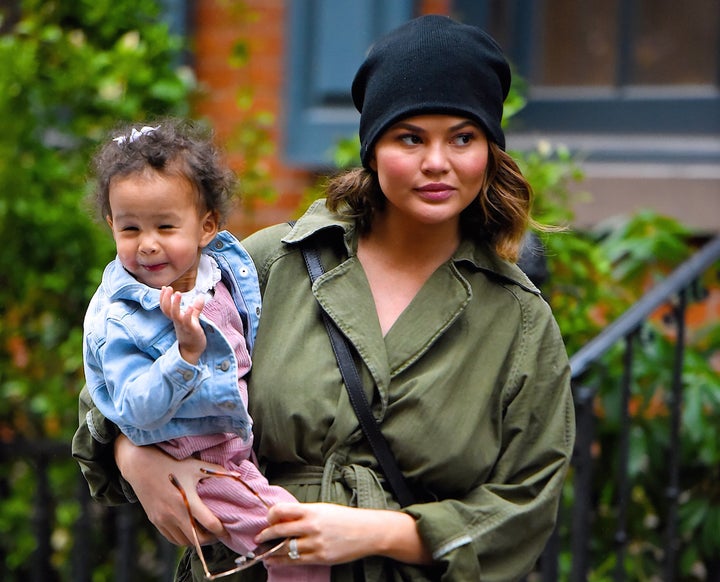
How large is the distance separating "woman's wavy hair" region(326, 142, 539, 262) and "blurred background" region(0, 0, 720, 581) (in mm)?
1365

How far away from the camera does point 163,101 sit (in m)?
5.09

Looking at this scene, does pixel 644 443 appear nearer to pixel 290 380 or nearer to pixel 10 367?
pixel 290 380

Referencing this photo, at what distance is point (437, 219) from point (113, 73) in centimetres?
285

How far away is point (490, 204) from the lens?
8.48 ft

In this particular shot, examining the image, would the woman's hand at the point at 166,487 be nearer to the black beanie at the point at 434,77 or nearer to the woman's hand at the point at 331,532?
the woman's hand at the point at 331,532

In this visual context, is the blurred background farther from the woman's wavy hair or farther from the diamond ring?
the diamond ring

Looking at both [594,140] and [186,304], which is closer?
[186,304]

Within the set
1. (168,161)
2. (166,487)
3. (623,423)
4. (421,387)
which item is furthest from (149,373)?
(623,423)

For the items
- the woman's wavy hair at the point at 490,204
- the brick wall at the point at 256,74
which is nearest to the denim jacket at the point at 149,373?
the woman's wavy hair at the point at 490,204

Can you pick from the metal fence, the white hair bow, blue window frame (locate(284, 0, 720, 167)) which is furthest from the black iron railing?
the white hair bow

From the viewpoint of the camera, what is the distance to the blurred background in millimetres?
4418

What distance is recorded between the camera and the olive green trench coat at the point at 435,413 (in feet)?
7.95

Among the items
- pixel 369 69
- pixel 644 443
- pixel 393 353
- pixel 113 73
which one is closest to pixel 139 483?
pixel 393 353

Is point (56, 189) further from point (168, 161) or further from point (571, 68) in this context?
point (168, 161)
